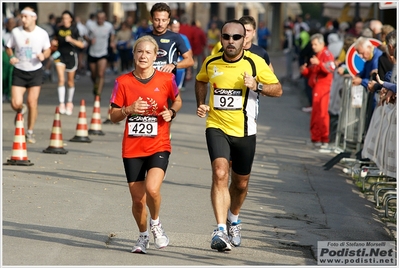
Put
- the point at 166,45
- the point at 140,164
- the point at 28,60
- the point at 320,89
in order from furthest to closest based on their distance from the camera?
1. the point at 320,89
2. the point at 28,60
3. the point at 166,45
4. the point at 140,164

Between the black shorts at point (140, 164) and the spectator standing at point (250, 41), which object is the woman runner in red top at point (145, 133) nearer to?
the black shorts at point (140, 164)

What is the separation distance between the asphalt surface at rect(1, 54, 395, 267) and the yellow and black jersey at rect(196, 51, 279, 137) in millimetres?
978

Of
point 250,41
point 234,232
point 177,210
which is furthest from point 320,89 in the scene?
point 234,232

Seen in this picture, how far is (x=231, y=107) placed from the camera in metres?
8.01

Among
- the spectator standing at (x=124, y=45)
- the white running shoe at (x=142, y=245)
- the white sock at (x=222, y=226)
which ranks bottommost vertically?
the spectator standing at (x=124, y=45)

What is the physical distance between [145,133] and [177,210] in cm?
211

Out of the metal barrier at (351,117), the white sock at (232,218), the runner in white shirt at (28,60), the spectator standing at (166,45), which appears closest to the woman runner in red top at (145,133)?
the white sock at (232,218)

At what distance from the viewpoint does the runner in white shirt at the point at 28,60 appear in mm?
14828

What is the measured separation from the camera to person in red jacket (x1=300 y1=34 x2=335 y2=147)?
16.0 meters

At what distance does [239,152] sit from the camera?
8.14 m

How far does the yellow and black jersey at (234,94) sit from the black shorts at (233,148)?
47mm

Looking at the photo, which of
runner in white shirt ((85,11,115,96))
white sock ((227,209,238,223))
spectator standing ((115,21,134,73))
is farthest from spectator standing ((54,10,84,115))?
spectator standing ((115,21,134,73))

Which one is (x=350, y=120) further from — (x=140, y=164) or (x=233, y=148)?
(x=140, y=164)

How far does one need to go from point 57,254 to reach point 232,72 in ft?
6.64
